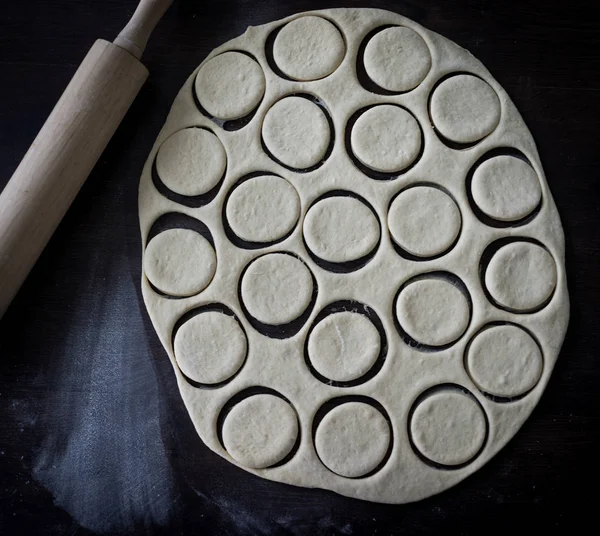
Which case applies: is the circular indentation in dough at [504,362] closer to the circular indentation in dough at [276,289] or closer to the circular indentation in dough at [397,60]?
the circular indentation in dough at [276,289]

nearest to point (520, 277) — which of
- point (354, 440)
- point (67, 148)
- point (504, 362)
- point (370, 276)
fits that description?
point (504, 362)

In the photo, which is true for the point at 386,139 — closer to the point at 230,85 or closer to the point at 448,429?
the point at 230,85

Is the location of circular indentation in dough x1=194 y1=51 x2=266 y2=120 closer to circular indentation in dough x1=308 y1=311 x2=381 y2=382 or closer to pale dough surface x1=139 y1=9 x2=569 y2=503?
pale dough surface x1=139 y1=9 x2=569 y2=503

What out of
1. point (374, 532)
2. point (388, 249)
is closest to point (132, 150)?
point (388, 249)

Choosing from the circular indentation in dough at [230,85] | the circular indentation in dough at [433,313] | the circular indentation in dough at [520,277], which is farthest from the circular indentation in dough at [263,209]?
the circular indentation in dough at [520,277]

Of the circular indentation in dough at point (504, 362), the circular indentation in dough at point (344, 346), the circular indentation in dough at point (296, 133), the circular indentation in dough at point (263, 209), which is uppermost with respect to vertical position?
the circular indentation in dough at point (296, 133)

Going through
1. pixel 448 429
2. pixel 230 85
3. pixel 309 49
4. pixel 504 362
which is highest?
pixel 309 49
